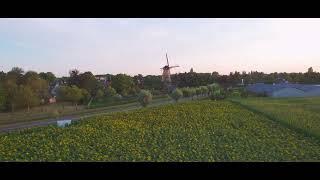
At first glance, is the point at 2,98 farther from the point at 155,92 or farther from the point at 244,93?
the point at 244,93

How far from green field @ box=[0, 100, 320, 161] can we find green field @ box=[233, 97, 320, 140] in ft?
1.17

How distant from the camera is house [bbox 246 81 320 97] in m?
17.2

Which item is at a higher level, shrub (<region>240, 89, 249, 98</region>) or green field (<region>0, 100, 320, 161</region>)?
shrub (<region>240, 89, 249, 98</region>)

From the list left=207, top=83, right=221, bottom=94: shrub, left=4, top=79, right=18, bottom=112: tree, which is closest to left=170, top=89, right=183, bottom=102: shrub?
left=207, top=83, right=221, bottom=94: shrub

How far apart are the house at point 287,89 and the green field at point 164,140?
15.9ft

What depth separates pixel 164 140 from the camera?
28.2ft

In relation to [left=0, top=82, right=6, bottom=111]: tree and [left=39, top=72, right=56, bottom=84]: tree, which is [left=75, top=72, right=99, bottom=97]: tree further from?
[left=0, top=82, right=6, bottom=111]: tree

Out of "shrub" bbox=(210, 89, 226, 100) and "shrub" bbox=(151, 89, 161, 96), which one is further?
"shrub" bbox=(210, 89, 226, 100)

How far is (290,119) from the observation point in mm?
11938

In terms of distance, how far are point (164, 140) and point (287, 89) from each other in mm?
10642

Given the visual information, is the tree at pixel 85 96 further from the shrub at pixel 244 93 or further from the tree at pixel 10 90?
the shrub at pixel 244 93

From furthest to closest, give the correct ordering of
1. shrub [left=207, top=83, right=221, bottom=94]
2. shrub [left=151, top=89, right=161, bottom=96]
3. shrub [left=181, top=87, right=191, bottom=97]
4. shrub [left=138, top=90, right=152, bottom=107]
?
shrub [left=181, top=87, right=191, bottom=97]
shrub [left=207, top=83, right=221, bottom=94]
shrub [left=151, top=89, right=161, bottom=96]
shrub [left=138, top=90, right=152, bottom=107]
